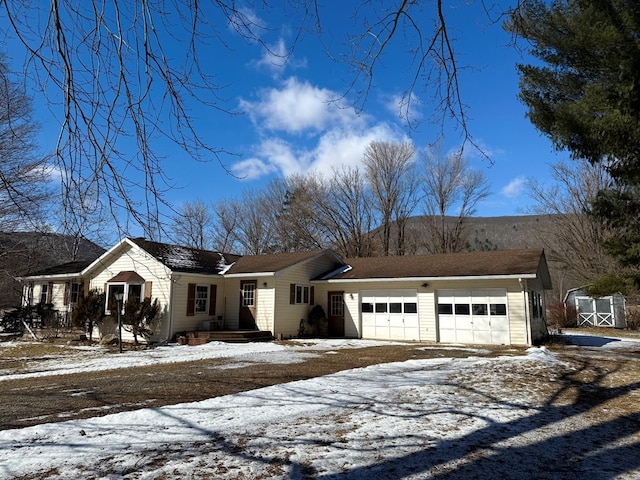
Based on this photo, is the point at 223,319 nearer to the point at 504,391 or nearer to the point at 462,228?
A: the point at 504,391

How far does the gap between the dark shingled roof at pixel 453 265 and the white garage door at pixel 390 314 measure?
890mm

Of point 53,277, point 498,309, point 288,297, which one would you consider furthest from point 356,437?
point 53,277

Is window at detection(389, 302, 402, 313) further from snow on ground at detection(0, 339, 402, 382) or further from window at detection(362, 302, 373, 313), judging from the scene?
snow on ground at detection(0, 339, 402, 382)

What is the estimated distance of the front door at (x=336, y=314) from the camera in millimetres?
19188

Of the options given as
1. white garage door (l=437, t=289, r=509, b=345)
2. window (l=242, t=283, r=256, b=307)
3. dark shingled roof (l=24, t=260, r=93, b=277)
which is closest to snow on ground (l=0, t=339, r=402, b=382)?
window (l=242, t=283, r=256, b=307)

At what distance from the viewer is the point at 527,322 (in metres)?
15.2

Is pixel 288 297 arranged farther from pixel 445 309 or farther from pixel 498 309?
pixel 498 309

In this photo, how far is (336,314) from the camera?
63.7 ft

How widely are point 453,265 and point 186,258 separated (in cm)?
1154

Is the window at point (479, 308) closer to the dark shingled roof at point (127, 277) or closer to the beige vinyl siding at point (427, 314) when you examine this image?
the beige vinyl siding at point (427, 314)

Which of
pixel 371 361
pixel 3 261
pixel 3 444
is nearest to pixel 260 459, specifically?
pixel 3 444

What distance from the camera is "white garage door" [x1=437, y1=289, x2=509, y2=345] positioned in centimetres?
1577

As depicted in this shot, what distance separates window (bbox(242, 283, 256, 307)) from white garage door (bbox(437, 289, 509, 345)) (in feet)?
25.2

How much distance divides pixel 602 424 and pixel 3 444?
6976 millimetres
